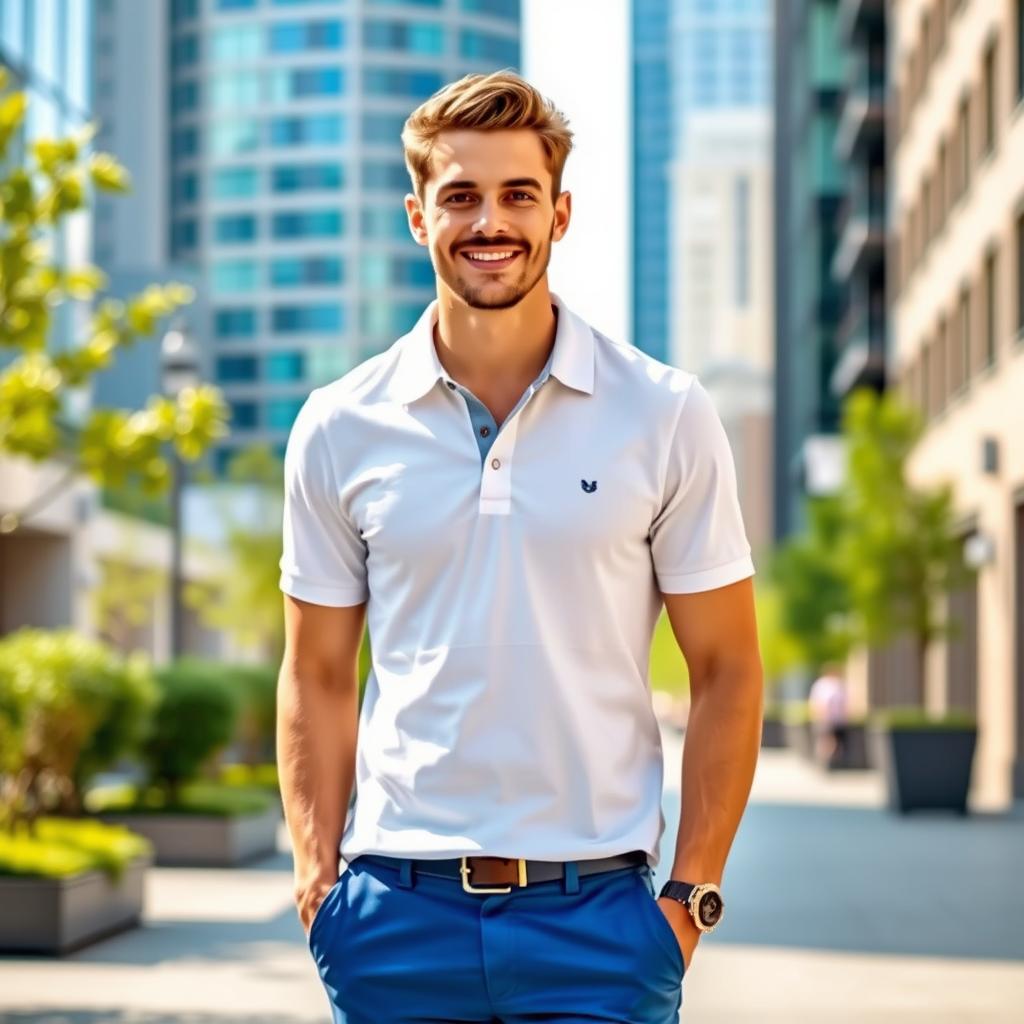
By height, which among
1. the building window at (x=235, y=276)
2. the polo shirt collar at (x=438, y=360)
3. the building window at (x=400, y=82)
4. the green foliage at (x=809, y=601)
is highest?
the building window at (x=400, y=82)

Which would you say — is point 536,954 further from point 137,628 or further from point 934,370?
point 137,628

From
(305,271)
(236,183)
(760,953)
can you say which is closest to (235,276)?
(305,271)

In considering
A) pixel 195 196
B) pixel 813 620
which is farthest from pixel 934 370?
pixel 195 196

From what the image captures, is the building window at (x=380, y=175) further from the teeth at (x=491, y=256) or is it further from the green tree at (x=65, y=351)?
the teeth at (x=491, y=256)

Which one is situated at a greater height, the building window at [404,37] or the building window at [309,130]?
the building window at [404,37]

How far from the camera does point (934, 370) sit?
132 feet

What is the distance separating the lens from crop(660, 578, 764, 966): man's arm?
359cm

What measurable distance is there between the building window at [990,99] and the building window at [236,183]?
110 m

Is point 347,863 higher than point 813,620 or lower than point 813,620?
higher

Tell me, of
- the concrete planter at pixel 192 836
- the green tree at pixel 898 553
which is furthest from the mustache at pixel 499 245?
the green tree at pixel 898 553

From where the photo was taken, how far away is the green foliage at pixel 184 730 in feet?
61.7

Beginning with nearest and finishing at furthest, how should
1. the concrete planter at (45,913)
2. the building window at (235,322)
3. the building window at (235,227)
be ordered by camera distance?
1. the concrete planter at (45,913)
2. the building window at (235,322)
3. the building window at (235,227)

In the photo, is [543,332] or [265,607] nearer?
[543,332]

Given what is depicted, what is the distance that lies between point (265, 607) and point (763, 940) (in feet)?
111
